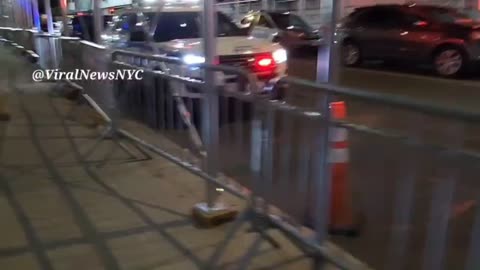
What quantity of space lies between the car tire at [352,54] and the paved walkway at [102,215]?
34.7 ft

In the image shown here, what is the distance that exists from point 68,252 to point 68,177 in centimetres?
166

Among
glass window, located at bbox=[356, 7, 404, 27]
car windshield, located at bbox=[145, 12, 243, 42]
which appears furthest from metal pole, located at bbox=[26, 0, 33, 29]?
glass window, located at bbox=[356, 7, 404, 27]

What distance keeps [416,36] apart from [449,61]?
1.13 m

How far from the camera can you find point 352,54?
49.6ft

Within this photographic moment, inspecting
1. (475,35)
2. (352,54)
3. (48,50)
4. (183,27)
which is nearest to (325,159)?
(183,27)

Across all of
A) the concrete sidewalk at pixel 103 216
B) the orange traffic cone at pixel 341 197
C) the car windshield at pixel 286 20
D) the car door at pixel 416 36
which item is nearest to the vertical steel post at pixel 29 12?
the car windshield at pixel 286 20

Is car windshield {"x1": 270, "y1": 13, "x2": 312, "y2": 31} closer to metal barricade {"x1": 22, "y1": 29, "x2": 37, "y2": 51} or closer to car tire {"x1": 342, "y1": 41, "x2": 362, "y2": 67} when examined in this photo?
car tire {"x1": 342, "y1": 41, "x2": 362, "y2": 67}

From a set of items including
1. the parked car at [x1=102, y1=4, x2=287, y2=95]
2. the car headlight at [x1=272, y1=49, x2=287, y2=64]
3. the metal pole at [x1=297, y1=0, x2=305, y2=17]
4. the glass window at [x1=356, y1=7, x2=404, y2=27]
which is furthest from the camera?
the glass window at [x1=356, y1=7, x2=404, y2=27]

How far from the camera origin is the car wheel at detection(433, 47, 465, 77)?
12.0 m

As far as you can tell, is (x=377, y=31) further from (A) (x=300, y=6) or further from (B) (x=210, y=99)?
(B) (x=210, y=99)

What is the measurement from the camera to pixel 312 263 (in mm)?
3023

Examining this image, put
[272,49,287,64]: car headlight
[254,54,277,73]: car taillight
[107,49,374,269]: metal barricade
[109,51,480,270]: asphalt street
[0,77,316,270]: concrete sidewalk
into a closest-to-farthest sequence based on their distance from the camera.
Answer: [109,51,480,270]: asphalt street, [107,49,374,269]: metal barricade, [0,77,316,270]: concrete sidewalk, [254,54,277,73]: car taillight, [272,49,287,64]: car headlight

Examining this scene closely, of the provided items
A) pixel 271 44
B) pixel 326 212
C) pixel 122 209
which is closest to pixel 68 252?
pixel 122 209

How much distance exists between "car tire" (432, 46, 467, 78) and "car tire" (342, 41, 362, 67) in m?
2.70
